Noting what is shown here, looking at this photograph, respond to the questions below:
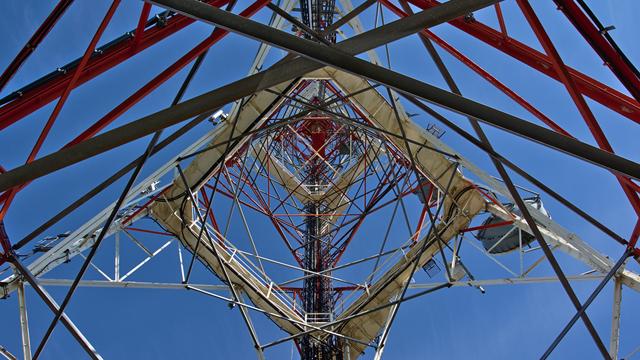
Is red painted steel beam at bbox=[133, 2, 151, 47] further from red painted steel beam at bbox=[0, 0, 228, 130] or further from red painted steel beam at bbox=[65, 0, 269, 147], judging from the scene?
red painted steel beam at bbox=[65, 0, 269, 147]

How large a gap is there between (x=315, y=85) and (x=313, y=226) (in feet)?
20.8

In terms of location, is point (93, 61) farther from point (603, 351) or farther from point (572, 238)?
point (572, 238)

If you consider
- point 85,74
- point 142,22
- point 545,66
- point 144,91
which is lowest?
point 545,66

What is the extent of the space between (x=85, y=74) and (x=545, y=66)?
7896 mm

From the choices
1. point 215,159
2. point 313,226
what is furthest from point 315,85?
point 215,159

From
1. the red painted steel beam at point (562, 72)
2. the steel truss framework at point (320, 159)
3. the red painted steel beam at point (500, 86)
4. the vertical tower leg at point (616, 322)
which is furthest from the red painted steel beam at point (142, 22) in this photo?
the vertical tower leg at point (616, 322)

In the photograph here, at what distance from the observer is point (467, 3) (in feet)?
12.9

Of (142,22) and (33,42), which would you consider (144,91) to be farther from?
(33,42)

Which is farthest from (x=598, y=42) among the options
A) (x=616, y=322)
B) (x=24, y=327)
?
(x=24, y=327)

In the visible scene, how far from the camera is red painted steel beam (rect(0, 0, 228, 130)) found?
7.66 m

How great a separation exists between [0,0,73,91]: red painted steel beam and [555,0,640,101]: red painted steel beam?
7854mm

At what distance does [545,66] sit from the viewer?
7.87 meters

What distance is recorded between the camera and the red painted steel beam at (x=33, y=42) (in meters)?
7.16

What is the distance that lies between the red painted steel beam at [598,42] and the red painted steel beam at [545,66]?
31.9 inches
